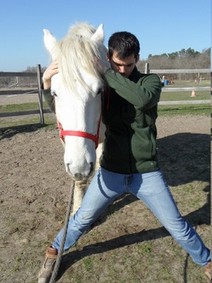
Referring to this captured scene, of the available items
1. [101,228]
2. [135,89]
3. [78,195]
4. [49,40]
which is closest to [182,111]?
[78,195]

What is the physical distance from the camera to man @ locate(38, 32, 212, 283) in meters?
2.04

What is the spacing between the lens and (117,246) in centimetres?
298

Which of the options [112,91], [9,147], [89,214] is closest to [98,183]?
[89,214]

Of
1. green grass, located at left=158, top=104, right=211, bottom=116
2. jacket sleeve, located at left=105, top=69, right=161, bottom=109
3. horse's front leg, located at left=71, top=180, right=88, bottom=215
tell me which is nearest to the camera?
jacket sleeve, located at left=105, top=69, right=161, bottom=109

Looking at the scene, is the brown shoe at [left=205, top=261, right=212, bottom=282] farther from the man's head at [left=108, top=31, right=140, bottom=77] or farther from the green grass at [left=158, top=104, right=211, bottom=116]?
the green grass at [left=158, top=104, right=211, bottom=116]

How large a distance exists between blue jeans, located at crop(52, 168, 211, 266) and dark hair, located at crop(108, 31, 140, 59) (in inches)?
30.6

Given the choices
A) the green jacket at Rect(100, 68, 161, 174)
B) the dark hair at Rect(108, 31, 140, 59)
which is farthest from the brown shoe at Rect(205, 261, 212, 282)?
the dark hair at Rect(108, 31, 140, 59)

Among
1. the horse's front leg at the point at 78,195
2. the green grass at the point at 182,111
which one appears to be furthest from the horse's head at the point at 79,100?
the green grass at the point at 182,111

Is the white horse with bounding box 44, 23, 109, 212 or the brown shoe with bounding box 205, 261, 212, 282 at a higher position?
the white horse with bounding box 44, 23, 109, 212

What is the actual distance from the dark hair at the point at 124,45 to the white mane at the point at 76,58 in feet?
0.47

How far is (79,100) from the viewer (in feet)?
6.61

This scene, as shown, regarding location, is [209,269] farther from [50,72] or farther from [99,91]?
[50,72]

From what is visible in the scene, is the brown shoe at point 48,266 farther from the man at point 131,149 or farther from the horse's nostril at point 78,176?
the horse's nostril at point 78,176

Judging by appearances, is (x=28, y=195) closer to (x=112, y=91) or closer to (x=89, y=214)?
(x=89, y=214)
